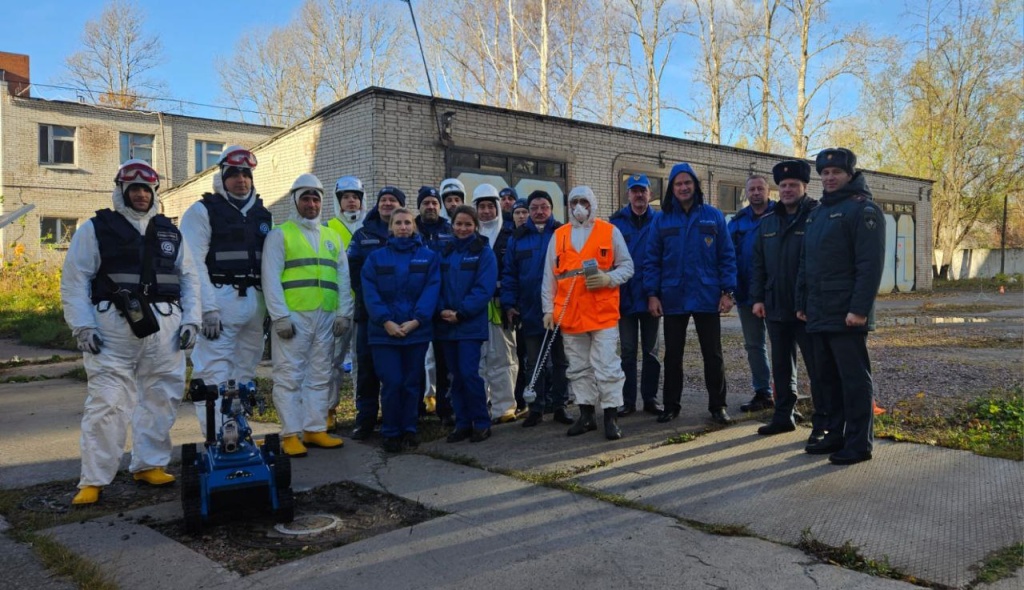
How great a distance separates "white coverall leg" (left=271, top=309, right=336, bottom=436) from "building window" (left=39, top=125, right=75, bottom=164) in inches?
1185

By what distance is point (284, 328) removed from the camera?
17.4 feet

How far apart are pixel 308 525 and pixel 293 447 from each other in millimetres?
1542

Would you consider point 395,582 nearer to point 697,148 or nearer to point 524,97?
point 697,148

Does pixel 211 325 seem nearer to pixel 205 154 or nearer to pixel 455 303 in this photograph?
pixel 455 303

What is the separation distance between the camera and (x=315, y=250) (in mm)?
5531

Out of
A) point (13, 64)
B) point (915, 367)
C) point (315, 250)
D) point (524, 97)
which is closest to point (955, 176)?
point (524, 97)

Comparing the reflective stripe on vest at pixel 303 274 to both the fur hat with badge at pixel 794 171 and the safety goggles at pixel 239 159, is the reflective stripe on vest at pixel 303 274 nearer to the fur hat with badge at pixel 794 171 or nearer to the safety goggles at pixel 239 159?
the safety goggles at pixel 239 159

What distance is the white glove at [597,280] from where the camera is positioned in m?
5.59

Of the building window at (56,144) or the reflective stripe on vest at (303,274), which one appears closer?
the reflective stripe on vest at (303,274)

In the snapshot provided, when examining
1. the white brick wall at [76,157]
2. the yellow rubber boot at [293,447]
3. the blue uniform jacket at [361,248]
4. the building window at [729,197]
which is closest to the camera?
the yellow rubber boot at [293,447]

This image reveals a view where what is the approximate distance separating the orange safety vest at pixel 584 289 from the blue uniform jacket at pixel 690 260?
527mm

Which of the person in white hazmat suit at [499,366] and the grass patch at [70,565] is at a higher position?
the person in white hazmat suit at [499,366]

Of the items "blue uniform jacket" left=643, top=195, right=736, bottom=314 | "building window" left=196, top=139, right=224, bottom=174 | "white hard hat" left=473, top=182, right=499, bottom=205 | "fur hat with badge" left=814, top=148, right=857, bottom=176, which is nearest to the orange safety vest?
"blue uniform jacket" left=643, top=195, right=736, bottom=314

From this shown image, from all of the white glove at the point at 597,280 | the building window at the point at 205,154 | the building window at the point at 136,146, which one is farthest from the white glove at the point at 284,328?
the building window at the point at 205,154
